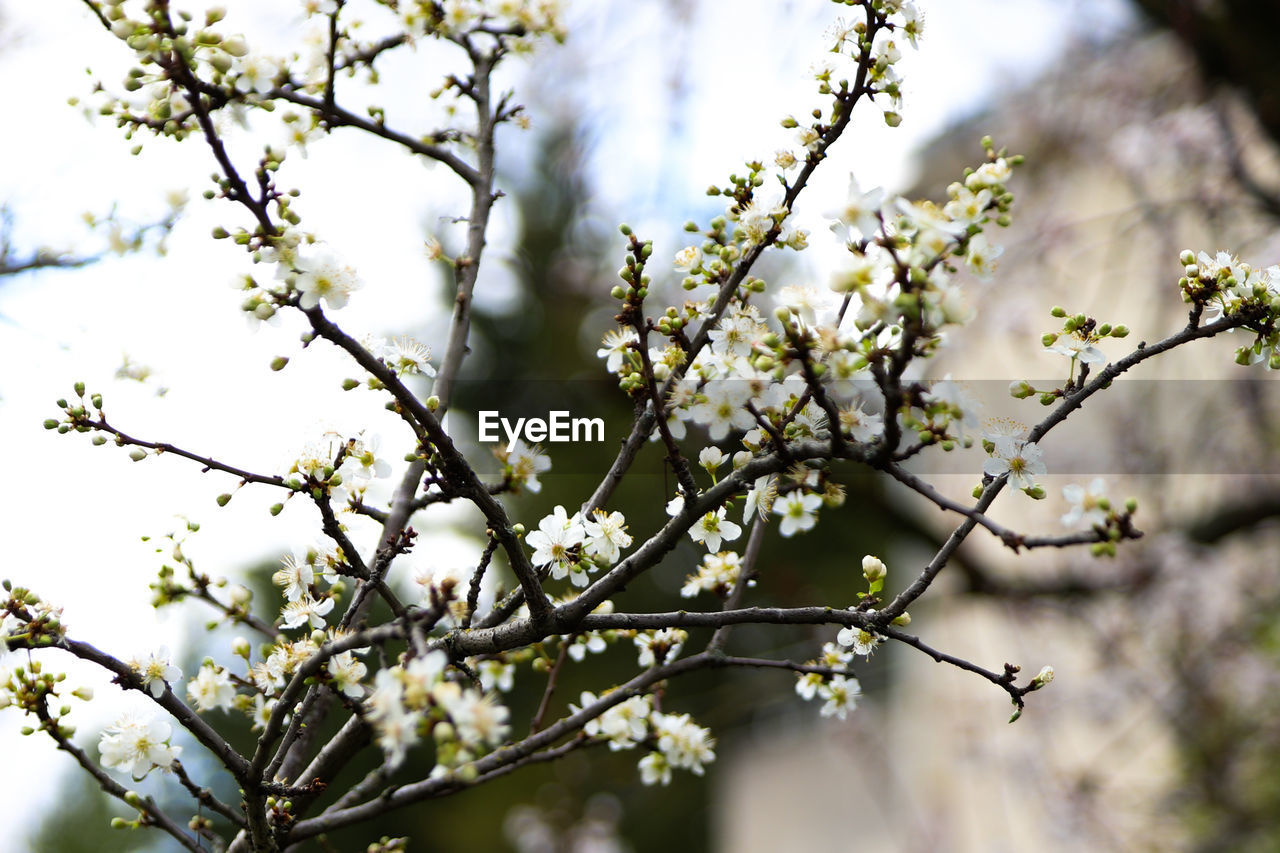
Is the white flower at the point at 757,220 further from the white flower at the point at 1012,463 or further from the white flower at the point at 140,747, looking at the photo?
the white flower at the point at 140,747

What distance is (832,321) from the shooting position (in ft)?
3.12

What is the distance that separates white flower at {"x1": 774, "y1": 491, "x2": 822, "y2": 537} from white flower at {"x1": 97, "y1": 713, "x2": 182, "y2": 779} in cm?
77

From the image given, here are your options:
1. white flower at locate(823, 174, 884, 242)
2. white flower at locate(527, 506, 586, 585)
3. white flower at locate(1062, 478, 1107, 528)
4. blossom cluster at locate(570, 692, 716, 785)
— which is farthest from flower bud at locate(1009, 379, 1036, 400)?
blossom cluster at locate(570, 692, 716, 785)

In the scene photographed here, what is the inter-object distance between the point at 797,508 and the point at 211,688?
0.81 m

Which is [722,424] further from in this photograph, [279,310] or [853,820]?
[853,820]

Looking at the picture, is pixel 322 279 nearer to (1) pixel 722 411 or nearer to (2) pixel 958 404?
Result: (1) pixel 722 411

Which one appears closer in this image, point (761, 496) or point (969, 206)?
point (969, 206)

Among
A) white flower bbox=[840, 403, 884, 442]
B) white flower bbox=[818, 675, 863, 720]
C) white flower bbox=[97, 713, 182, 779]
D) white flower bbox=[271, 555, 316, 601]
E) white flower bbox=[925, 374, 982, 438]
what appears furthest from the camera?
white flower bbox=[818, 675, 863, 720]

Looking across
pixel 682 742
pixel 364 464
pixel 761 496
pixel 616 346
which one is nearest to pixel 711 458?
pixel 761 496

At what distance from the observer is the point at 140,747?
1.10m

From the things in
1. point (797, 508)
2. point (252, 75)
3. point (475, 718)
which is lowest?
point (475, 718)

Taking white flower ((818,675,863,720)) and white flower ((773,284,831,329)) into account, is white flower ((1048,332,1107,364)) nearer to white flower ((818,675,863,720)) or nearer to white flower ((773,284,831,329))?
white flower ((773,284,831,329))

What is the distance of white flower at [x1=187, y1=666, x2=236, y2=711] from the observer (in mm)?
1258

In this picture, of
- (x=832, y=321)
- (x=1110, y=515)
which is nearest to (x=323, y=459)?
(x=832, y=321)
